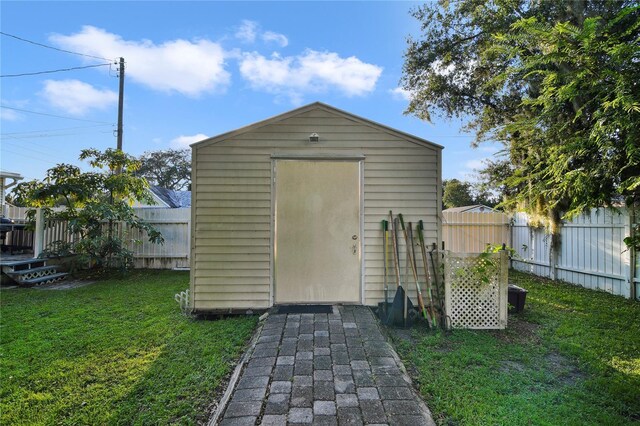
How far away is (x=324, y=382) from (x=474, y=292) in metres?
2.48

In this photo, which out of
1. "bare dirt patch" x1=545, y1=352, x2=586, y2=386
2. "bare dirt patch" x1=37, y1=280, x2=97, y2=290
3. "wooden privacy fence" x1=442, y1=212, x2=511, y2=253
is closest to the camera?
"bare dirt patch" x1=545, y1=352, x2=586, y2=386

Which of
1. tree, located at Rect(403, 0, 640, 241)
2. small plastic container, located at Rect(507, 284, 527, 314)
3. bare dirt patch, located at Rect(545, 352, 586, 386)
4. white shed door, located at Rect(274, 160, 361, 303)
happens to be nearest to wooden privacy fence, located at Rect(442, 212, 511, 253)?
tree, located at Rect(403, 0, 640, 241)

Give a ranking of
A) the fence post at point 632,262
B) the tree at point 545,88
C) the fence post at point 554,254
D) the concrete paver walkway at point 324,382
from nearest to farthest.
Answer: the concrete paver walkway at point 324,382
the tree at point 545,88
the fence post at point 632,262
the fence post at point 554,254

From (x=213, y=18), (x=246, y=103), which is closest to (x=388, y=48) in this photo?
(x=246, y=103)

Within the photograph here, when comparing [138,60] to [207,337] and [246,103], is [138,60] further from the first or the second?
[207,337]

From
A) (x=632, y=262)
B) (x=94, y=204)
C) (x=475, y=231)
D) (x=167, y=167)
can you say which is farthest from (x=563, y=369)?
(x=167, y=167)

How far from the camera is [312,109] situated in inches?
169

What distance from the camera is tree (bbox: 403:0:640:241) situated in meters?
3.85

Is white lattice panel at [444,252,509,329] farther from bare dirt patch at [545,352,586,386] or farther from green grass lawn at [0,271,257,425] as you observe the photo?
green grass lawn at [0,271,257,425]

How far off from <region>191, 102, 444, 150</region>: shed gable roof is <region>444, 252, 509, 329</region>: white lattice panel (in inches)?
61.2

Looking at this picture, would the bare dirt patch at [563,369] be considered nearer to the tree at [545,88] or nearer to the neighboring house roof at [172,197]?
the tree at [545,88]

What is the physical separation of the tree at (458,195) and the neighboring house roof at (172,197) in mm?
17948

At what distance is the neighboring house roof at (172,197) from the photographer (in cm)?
1562

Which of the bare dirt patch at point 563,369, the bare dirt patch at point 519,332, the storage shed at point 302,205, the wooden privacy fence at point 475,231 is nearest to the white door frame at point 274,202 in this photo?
the storage shed at point 302,205
